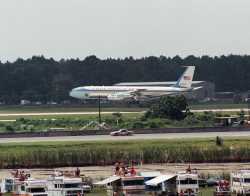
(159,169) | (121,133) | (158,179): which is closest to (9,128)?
(121,133)

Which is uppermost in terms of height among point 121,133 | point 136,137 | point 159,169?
point 121,133

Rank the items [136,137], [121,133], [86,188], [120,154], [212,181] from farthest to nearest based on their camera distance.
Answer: [121,133]
[136,137]
[120,154]
[212,181]
[86,188]

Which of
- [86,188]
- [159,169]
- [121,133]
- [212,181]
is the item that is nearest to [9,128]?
[121,133]

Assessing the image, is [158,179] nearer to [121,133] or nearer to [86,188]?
[86,188]

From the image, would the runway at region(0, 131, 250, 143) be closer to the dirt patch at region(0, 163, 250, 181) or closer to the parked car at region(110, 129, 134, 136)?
the parked car at region(110, 129, 134, 136)

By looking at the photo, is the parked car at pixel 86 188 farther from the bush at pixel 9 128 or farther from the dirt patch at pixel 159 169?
the bush at pixel 9 128

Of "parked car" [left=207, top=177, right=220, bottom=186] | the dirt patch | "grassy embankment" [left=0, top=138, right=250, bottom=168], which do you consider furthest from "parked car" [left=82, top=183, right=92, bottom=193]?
"grassy embankment" [left=0, top=138, right=250, bottom=168]

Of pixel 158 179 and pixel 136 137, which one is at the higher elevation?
pixel 158 179

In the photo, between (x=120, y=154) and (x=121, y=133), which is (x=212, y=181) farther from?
(x=121, y=133)

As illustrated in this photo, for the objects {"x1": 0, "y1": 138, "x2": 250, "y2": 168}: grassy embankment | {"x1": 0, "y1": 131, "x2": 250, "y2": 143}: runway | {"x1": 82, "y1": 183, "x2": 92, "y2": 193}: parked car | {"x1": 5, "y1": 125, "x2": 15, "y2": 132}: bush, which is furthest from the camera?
{"x1": 5, "y1": 125, "x2": 15, "y2": 132}: bush

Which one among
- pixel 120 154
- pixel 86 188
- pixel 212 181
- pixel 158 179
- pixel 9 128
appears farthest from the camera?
pixel 9 128

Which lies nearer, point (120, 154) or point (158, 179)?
point (158, 179)
